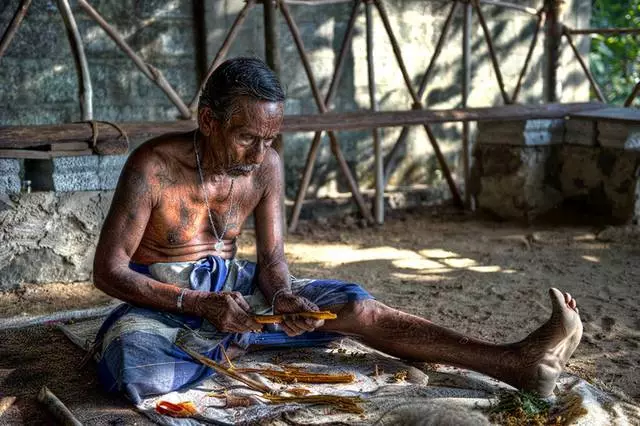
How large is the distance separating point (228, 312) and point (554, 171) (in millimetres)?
5141

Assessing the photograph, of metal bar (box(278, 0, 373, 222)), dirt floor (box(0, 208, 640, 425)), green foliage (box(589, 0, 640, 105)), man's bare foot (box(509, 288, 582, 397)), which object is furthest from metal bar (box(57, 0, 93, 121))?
green foliage (box(589, 0, 640, 105))

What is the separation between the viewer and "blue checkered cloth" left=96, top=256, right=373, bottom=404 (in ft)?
10.5

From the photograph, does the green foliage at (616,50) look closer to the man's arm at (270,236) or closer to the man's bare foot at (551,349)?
the man's arm at (270,236)

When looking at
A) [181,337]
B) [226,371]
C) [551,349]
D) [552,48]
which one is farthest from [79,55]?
[552,48]

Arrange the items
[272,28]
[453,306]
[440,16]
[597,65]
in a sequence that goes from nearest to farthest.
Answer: [453,306] < [272,28] < [440,16] < [597,65]

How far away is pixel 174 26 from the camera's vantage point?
7719mm

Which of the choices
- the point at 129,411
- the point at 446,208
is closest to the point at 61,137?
the point at 129,411

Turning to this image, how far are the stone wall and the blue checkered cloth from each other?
4128 millimetres

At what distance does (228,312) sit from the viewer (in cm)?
320

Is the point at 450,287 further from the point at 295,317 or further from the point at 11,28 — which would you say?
the point at 11,28

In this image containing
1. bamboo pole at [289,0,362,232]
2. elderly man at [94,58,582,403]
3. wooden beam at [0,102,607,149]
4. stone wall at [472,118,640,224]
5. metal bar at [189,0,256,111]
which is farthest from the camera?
bamboo pole at [289,0,362,232]

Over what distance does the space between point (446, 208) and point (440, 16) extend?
7.14ft

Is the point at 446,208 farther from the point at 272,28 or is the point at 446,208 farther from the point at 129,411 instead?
the point at 129,411

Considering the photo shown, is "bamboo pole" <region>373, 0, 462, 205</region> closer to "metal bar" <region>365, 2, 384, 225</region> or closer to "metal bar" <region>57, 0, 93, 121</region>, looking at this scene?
"metal bar" <region>365, 2, 384, 225</region>
